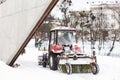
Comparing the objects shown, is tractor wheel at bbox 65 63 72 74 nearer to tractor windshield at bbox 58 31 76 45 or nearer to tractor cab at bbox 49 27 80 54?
tractor cab at bbox 49 27 80 54

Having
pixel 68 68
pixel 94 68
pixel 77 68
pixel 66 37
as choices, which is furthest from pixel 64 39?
pixel 94 68

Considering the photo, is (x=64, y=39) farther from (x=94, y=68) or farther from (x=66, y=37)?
(x=94, y=68)

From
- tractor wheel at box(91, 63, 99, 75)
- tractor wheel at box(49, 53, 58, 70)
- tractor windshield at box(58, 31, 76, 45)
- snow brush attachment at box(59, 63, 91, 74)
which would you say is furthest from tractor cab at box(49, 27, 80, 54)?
tractor wheel at box(91, 63, 99, 75)

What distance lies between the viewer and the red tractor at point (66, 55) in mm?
14328

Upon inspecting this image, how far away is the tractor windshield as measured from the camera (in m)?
16.1

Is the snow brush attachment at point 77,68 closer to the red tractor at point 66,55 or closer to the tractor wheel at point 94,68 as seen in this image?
the red tractor at point 66,55

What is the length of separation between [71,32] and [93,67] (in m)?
2.63

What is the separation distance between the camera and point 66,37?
16188mm

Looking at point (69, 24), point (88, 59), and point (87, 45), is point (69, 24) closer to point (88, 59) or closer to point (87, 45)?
point (87, 45)

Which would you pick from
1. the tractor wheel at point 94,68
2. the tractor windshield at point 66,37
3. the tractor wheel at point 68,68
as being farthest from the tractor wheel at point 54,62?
the tractor wheel at point 94,68

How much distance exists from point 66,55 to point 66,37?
5.74ft

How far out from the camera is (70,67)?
45.4 feet

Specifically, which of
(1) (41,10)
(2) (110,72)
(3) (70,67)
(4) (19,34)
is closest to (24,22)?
(4) (19,34)

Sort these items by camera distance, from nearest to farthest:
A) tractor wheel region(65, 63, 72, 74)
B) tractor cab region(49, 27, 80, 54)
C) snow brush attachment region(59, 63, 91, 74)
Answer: tractor wheel region(65, 63, 72, 74) → snow brush attachment region(59, 63, 91, 74) → tractor cab region(49, 27, 80, 54)
